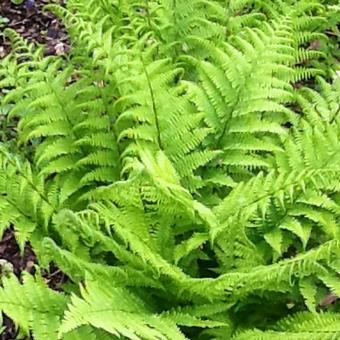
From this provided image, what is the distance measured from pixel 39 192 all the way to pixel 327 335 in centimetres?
112

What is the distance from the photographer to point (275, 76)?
2.95 meters

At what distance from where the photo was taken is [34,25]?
4242 millimetres

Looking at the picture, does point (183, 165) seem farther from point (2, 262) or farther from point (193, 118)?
point (2, 262)

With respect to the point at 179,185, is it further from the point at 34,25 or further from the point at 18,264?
the point at 34,25

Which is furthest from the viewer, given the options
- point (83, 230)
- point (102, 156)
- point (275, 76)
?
point (275, 76)

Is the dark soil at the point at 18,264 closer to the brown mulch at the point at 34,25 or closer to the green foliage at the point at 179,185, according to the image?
the green foliage at the point at 179,185

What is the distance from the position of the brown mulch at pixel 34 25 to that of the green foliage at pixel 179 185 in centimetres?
108

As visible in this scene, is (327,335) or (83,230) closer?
(327,335)

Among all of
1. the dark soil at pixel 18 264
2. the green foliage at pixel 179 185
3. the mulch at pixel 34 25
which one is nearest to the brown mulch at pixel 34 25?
the mulch at pixel 34 25

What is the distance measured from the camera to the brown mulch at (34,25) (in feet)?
13.5

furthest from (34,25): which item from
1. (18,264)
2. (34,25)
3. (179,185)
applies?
(179,185)

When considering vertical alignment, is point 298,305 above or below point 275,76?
below

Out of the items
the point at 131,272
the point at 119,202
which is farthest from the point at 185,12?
the point at 131,272

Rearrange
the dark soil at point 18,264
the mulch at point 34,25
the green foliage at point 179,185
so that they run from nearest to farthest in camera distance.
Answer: the green foliage at point 179,185, the dark soil at point 18,264, the mulch at point 34,25
